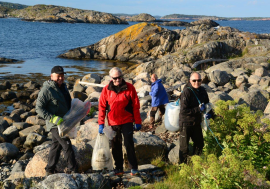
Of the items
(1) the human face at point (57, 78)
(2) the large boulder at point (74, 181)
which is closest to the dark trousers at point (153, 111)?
(1) the human face at point (57, 78)

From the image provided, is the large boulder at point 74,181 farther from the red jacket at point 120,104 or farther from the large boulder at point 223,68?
the large boulder at point 223,68

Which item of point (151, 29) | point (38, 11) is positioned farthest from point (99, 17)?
point (151, 29)

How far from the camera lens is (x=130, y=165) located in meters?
5.20

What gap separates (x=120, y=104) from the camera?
510cm

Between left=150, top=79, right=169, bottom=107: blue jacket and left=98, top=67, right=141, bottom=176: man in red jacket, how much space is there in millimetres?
3393

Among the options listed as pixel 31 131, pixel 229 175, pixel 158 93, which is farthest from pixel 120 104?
pixel 31 131

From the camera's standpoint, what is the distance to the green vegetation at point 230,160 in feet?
11.3

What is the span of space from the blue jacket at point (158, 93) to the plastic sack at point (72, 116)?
10.4ft

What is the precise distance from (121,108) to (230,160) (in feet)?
7.35

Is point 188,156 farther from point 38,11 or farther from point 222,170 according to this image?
point 38,11

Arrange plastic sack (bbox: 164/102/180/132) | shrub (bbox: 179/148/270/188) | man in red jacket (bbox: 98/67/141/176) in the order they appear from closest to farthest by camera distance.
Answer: shrub (bbox: 179/148/270/188) → man in red jacket (bbox: 98/67/141/176) → plastic sack (bbox: 164/102/180/132)

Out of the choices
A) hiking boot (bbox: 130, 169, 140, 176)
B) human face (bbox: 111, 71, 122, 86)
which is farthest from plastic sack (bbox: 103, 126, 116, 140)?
human face (bbox: 111, 71, 122, 86)

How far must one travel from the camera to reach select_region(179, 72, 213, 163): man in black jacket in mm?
5191

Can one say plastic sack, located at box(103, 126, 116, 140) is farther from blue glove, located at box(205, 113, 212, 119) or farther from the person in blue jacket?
the person in blue jacket
